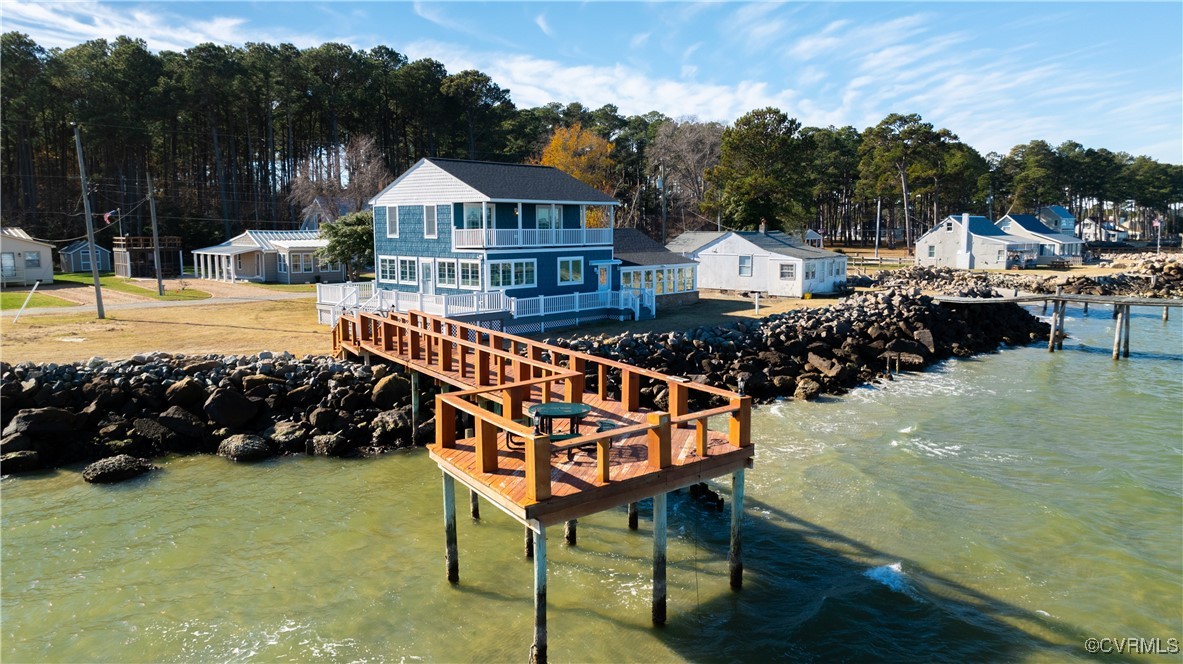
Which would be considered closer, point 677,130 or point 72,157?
point 72,157

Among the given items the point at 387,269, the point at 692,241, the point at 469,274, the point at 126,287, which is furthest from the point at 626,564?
the point at 126,287

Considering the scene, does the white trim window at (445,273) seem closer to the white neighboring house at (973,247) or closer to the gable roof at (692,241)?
the gable roof at (692,241)

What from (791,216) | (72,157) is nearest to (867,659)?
(791,216)

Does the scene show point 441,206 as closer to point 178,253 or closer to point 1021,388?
point 1021,388

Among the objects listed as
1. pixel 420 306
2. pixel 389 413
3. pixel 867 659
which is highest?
pixel 420 306

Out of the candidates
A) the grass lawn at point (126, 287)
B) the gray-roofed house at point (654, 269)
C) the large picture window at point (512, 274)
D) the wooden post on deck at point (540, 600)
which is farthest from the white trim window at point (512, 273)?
the wooden post on deck at point (540, 600)

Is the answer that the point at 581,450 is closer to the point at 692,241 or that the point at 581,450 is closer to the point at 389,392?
the point at 389,392
